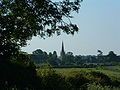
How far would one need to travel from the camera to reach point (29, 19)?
28.4 m

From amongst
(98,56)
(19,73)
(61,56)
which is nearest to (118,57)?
(98,56)

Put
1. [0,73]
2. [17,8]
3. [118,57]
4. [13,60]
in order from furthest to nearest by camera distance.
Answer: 1. [118,57]
2. [13,60]
3. [0,73]
4. [17,8]

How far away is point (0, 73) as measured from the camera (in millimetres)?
31203

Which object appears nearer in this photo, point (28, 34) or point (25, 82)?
point (28, 34)

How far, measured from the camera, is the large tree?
28234 mm

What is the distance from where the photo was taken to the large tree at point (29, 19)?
28.2 m

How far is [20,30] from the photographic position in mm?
28859

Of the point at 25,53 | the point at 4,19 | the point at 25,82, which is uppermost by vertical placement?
the point at 4,19

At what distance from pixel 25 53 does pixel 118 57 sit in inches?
4770

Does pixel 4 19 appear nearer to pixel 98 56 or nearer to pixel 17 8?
pixel 17 8

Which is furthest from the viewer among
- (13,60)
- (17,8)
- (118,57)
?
(118,57)

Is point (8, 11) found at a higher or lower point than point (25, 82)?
higher

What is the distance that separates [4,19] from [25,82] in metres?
6.32

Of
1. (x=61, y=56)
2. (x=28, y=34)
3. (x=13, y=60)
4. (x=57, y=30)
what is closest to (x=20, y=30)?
(x=28, y=34)
